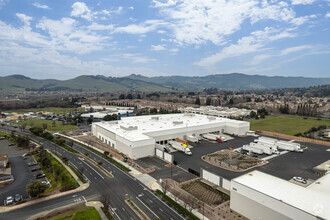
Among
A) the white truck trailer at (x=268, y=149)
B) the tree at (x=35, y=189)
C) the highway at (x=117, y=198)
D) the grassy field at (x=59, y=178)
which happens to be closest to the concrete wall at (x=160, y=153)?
the highway at (x=117, y=198)

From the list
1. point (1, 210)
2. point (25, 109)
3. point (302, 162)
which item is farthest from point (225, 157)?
point (25, 109)

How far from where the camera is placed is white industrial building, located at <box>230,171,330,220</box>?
20.8m

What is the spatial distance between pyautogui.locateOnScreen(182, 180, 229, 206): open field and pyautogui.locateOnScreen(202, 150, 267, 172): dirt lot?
31.4ft

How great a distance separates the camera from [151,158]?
152 feet

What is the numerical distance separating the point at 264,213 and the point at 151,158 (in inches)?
1080

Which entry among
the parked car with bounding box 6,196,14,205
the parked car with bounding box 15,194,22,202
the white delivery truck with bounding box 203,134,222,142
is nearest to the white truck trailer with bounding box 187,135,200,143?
the white delivery truck with bounding box 203,134,222,142

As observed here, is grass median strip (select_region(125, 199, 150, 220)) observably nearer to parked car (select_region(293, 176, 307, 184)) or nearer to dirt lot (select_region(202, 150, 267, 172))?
dirt lot (select_region(202, 150, 267, 172))

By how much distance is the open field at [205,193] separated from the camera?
96.7 feet

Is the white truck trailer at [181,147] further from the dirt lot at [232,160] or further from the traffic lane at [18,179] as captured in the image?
the traffic lane at [18,179]

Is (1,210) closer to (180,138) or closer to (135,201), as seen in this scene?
(135,201)

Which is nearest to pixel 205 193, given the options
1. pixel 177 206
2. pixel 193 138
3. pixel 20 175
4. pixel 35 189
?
pixel 177 206

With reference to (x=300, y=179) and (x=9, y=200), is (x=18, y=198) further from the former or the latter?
(x=300, y=179)

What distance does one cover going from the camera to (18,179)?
3719cm

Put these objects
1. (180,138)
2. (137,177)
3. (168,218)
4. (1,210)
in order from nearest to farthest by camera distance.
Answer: (168,218), (1,210), (137,177), (180,138)
